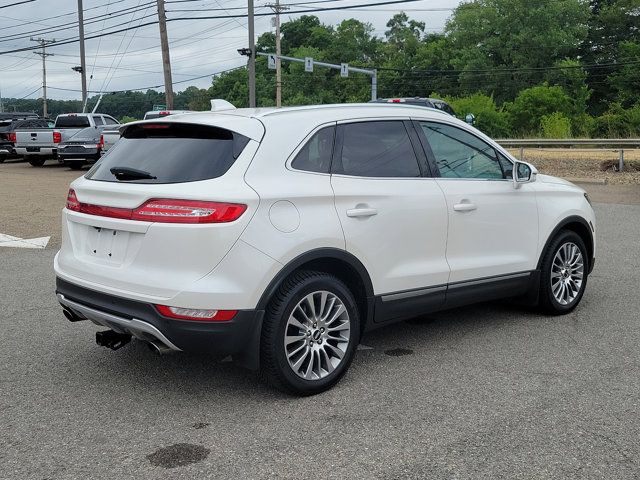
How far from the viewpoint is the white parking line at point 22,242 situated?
1002 centimetres

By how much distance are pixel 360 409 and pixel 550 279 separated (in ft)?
8.43

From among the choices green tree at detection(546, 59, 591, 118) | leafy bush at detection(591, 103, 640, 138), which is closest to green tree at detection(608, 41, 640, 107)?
green tree at detection(546, 59, 591, 118)

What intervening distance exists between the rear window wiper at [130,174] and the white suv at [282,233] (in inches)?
0.5

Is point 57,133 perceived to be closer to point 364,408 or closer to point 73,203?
point 73,203

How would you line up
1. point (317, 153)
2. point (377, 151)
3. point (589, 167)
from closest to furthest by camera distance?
point (317, 153) < point (377, 151) < point (589, 167)

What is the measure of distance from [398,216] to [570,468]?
1922mm

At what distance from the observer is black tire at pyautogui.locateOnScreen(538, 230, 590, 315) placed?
5918mm

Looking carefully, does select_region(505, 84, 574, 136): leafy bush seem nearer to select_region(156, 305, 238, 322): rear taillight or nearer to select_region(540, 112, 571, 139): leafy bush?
select_region(540, 112, 571, 139): leafy bush

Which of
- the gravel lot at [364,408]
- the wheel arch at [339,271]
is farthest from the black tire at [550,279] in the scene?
the wheel arch at [339,271]

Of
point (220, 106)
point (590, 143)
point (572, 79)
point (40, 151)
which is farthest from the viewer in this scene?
point (572, 79)

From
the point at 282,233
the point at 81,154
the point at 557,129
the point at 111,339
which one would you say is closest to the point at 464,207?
the point at 282,233

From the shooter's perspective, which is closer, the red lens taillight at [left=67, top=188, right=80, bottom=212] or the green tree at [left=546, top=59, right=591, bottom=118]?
the red lens taillight at [left=67, top=188, right=80, bottom=212]

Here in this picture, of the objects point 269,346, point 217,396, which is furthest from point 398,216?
point 217,396

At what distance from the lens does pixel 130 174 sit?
4297mm
